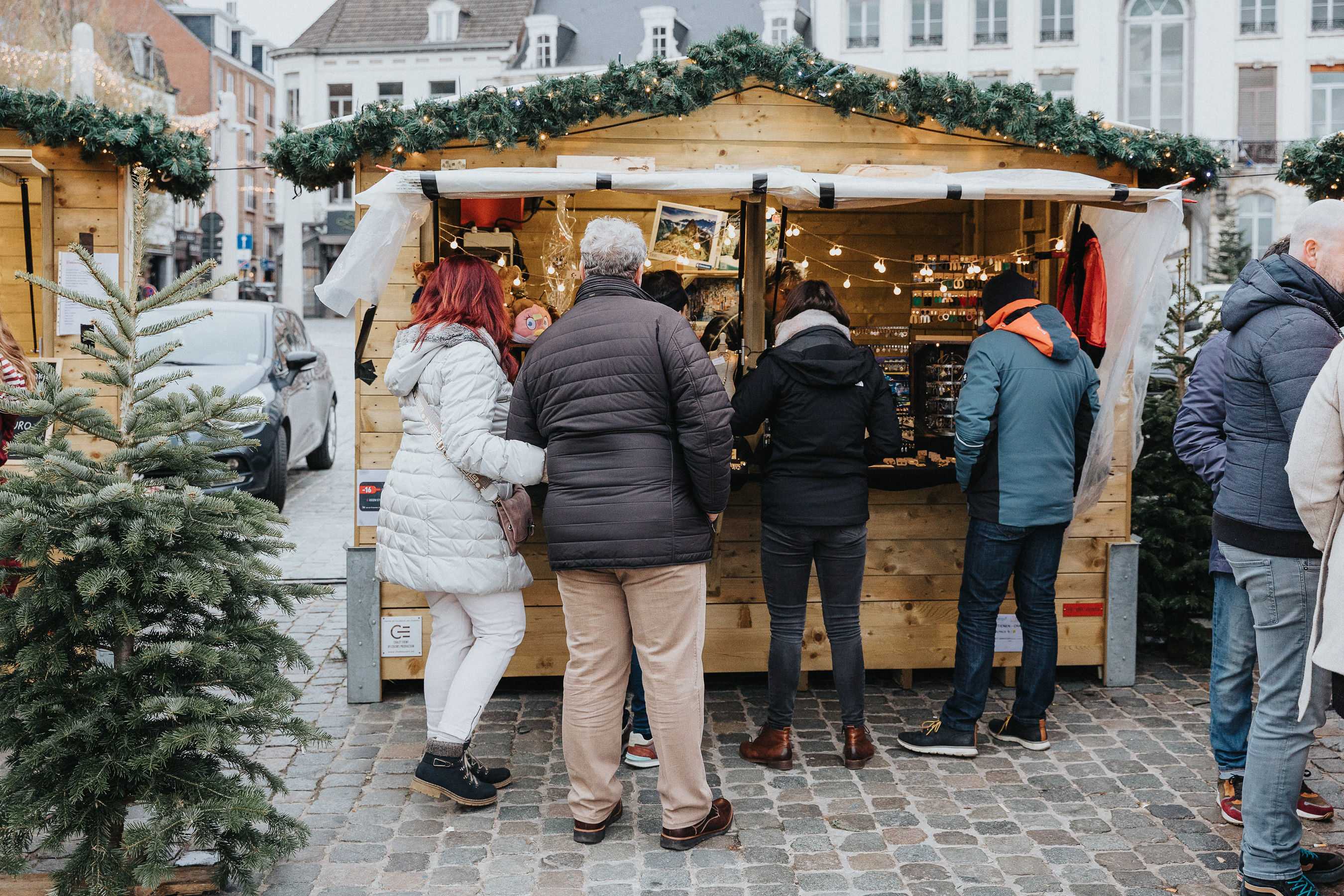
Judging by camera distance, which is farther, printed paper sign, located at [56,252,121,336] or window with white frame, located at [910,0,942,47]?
window with white frame, located at [910,0,942,47]

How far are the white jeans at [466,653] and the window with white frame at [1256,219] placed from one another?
30.2m

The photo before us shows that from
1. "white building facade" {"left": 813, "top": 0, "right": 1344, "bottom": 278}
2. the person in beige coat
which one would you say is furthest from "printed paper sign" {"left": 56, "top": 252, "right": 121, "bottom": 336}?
"white building facade" {"left": 813, "top": 0, "right": 1344, "bottom": 278}

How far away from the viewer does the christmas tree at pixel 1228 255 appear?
2570cm

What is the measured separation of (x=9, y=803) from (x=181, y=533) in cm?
84

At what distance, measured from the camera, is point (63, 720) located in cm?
304

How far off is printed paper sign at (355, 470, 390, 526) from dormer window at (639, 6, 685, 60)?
29.6 meters

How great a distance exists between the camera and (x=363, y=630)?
5.06 metres

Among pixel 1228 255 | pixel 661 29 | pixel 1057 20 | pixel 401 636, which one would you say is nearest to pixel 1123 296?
pixel 401 636

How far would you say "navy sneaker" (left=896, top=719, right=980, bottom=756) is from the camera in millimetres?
4496

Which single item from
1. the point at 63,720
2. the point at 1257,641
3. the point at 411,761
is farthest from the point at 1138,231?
the point at 63,720

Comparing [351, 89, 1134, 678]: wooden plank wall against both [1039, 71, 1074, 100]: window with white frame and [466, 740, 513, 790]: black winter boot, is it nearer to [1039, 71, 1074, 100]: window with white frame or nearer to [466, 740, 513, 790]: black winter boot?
[466, 740, 513, 790]: black winter boot

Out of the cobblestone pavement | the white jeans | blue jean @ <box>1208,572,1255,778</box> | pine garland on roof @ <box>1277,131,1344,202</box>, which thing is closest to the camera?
the cobblestone pavement

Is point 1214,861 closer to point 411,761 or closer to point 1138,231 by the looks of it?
point 1138,231

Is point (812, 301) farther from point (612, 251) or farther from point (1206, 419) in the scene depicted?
point (1206, 419)
